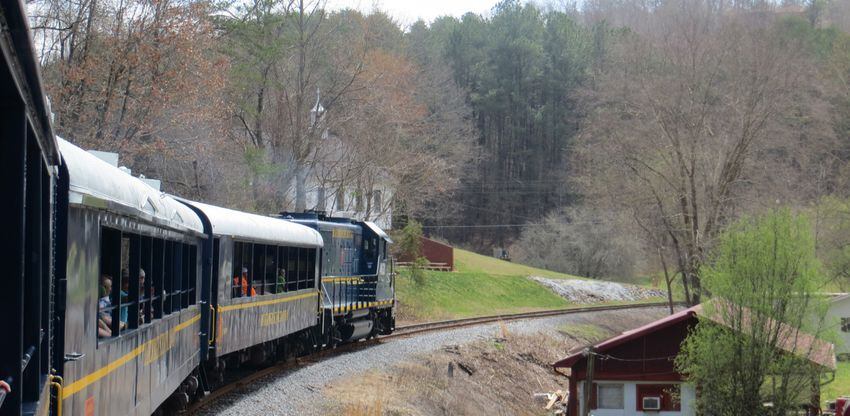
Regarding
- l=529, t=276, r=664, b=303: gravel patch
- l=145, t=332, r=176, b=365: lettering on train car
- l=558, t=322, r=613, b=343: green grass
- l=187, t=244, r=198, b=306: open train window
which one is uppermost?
l=187, t=244, r=198, b=306: open train window

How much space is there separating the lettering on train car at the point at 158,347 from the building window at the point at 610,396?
2549 centimetres

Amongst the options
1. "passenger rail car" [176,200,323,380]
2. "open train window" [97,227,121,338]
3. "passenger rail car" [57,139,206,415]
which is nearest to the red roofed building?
"passenger rail car" [176,200,323,380]

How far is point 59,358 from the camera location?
5562 millimetres

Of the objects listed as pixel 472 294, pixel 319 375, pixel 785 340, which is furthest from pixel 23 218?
pixel 472 294

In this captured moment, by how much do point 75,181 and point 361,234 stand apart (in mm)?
22273

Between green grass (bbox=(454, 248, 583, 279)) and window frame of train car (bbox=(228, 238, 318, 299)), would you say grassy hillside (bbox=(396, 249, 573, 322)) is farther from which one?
window frame of train car (bbox=(228, 238, 318, 299))

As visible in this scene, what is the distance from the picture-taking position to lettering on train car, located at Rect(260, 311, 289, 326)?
17.7 metres

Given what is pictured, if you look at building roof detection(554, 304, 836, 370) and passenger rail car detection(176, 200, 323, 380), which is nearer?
passenger rail car detection(176, 200, 323, 380)

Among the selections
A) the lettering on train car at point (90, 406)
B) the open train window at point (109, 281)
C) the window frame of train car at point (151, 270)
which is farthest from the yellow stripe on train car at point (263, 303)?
the lettering on train car at point (90, 406)

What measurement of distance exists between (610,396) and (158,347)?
26983mm

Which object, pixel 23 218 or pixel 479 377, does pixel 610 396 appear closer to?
pixel 479 377

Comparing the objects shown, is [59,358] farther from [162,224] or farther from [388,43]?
[388,43]

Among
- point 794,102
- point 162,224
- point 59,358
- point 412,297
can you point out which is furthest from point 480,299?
point 59,358

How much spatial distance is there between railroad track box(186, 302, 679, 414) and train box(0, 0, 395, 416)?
0.33 metres
